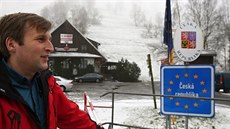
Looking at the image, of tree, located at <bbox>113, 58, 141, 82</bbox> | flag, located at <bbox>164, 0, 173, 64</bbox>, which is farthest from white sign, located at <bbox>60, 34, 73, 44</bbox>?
flag, located at <bbox>164, 0, 173, 64</bbox>

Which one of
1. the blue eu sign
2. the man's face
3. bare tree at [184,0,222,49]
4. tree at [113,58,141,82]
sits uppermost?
bare tree at [184,0,222,49]

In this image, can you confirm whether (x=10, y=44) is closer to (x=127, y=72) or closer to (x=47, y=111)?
(x=47, y=111)

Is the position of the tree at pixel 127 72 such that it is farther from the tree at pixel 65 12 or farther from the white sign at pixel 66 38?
the tree at pixel 65 12

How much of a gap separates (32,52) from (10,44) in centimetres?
12

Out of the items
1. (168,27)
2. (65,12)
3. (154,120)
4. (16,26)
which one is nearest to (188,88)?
(168,27)

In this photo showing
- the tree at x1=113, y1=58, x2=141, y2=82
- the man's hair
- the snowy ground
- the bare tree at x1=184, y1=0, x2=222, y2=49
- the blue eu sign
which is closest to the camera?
the man's hair

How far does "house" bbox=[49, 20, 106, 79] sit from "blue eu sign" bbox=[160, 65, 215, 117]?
37778mm

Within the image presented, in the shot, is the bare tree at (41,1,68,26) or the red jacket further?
the bare tree at (41,1,68,26)

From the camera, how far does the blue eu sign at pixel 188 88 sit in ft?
16.3

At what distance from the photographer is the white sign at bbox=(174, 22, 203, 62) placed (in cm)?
570

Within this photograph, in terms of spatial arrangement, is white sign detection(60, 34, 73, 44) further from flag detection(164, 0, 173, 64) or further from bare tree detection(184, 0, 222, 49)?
flag detection(164, 0, 173, 64)

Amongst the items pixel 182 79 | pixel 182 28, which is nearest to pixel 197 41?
pixel 182 28

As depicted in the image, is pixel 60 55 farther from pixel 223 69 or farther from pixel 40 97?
pixel 40 97

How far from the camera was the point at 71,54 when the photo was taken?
4325cm
